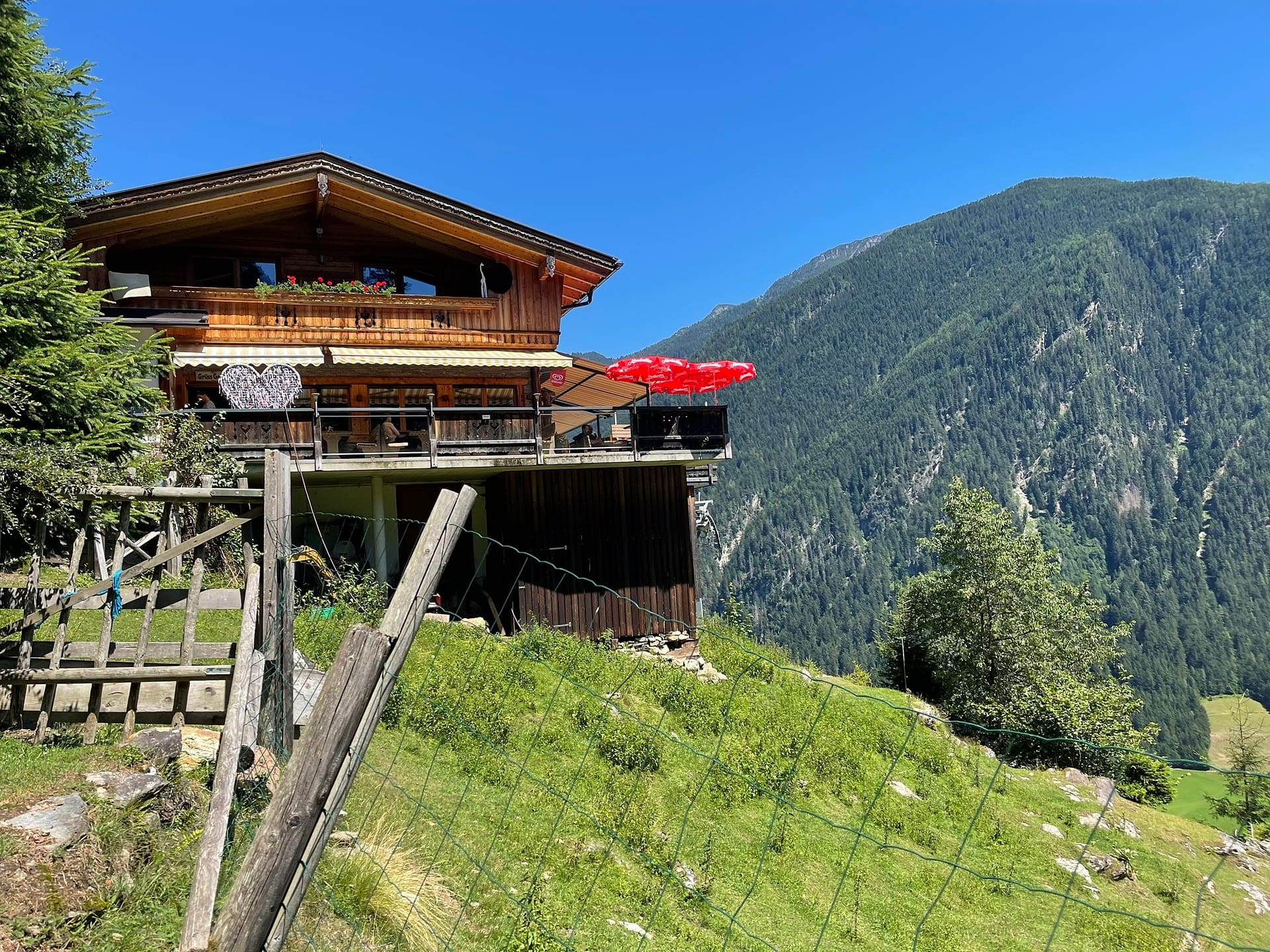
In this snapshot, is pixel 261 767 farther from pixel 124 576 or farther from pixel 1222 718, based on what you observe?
pixel 1222 718

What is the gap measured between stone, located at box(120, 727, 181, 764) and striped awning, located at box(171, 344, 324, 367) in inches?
490

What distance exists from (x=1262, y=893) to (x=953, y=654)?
15.1 metres

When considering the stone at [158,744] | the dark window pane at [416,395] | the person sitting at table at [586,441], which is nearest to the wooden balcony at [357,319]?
the dark window pane at [416,395]

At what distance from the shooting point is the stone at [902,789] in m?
12.4

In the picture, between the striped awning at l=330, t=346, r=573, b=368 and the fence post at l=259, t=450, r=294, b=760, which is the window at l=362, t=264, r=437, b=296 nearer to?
the striped awning at l=330, t=346, r=573, b=368

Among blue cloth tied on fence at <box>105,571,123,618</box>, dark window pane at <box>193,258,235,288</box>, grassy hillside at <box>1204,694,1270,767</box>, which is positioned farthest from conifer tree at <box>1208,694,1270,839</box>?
grassy hillside at <box>1204,694,1270,767</box>

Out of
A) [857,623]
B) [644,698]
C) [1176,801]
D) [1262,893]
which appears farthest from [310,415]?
[857,623]

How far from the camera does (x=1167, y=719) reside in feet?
342

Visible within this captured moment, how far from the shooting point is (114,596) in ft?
20.4

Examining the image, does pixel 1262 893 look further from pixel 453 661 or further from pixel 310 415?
pixel 310 415

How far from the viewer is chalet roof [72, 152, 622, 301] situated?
55.5ft

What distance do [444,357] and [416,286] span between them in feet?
10.3

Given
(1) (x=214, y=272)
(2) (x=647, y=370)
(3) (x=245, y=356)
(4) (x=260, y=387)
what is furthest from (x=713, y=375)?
(1) (x=214, y=272)

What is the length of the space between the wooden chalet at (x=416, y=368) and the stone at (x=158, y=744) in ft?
30.8
